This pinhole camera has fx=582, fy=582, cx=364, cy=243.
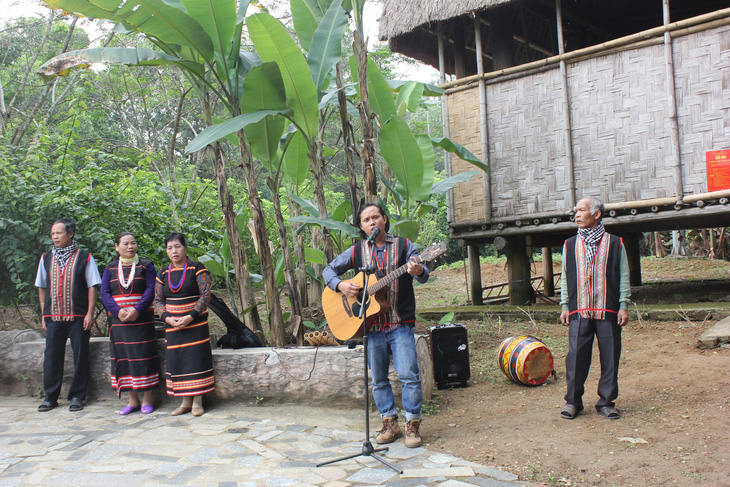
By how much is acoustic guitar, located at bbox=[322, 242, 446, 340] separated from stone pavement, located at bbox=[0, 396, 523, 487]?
83 centimetres

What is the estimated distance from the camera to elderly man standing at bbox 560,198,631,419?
425 centimetres

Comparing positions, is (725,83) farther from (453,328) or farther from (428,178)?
(453,328)

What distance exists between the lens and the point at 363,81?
5.18 m

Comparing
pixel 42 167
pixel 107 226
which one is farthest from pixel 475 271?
pixel 42 167

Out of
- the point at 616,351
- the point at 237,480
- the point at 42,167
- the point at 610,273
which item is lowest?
the point at 237,480

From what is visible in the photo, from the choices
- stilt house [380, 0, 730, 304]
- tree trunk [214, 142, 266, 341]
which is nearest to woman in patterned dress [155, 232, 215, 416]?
tree trunk [214, 142, 266, 341]

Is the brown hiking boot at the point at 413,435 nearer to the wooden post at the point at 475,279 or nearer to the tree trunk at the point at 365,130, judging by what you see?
the tree trunk at the point at 365,130

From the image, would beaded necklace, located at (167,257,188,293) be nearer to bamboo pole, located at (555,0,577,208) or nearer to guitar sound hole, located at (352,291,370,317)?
guitar sound hole, located at (352,291,370,317)

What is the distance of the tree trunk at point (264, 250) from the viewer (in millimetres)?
5582

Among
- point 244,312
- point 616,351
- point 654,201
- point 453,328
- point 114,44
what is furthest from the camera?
point 114,44

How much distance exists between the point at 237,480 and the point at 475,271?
20.8 feet

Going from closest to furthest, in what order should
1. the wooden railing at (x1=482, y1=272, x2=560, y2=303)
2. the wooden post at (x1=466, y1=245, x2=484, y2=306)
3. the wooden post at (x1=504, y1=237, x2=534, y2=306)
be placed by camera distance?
the wooden post at (x1=504, y1=237, x2=534, y2=306), the wooden post at (x1=466, y1=245, x2=484, y2=306), the wooden railing at (x1=482, y1=272, x2=560, y2=303)

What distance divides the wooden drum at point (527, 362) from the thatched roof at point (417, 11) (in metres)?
4.62

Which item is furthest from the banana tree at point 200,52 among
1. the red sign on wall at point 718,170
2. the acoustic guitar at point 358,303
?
the red sign on wall at point 718,170
